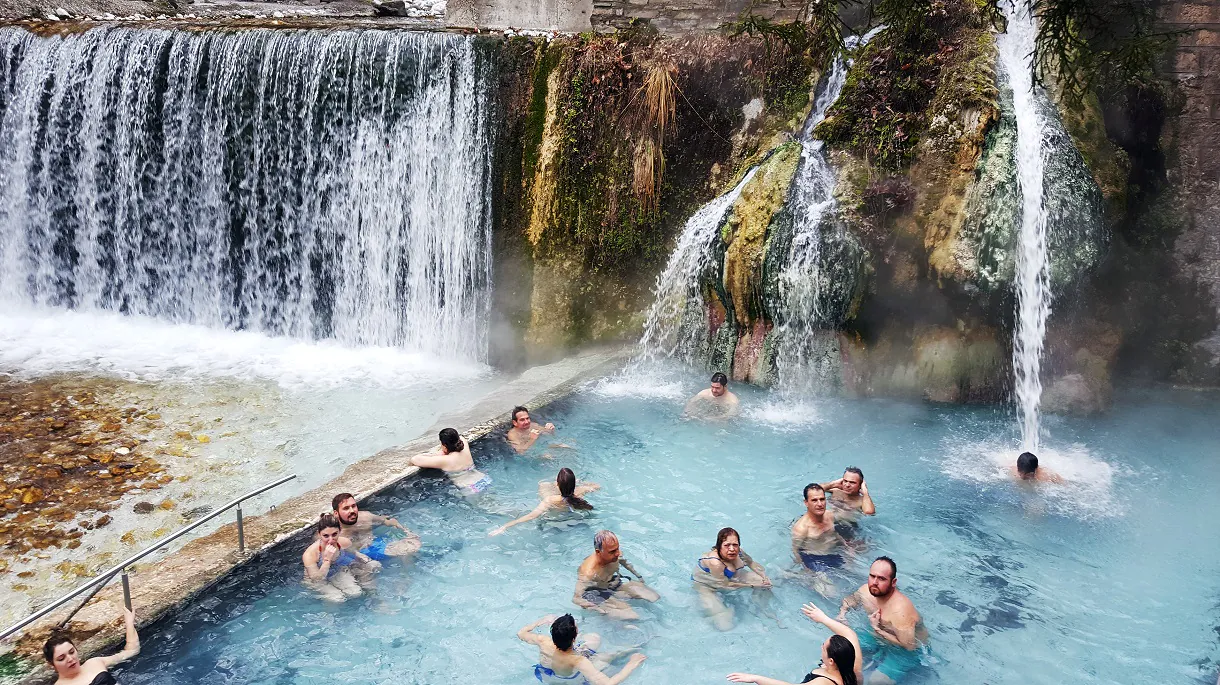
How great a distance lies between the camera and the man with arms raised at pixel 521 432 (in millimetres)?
7504

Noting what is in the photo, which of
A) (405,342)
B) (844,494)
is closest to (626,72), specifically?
(405,342)

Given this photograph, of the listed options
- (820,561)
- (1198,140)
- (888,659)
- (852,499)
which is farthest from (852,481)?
(1198,140)

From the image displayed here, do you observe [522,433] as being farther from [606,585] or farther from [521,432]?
[606,585]

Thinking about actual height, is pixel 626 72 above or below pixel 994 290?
above

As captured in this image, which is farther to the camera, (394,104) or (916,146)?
(394,104)

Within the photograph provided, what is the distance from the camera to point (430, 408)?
9359 mm

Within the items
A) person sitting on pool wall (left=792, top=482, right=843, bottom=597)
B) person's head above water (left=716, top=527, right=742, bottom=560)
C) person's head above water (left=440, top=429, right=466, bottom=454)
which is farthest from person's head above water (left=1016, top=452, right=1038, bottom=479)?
person's head above water (left=440, top=429, right=466, bottom=454)

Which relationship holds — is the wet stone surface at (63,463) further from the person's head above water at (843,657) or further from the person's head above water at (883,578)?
the person's head above water at (883,578)

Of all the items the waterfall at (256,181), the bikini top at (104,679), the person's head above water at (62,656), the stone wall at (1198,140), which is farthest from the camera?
the waterfall at (256,181)

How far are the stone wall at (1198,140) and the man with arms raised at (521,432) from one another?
26.5 feet

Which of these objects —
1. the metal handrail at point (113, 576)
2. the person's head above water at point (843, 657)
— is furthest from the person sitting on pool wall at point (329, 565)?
the person's head above water at point (843, 657)

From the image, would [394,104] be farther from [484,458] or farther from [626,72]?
[484,458]

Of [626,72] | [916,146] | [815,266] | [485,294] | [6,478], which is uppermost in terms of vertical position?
[626,72]

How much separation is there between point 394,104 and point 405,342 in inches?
128
